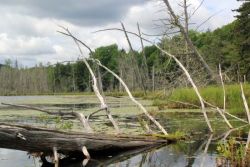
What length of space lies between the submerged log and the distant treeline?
158 inches

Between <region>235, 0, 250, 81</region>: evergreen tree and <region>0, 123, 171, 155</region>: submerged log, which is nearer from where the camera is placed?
<region>0, 123, 171, 155</region>: submerged log

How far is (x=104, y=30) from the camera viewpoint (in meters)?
13.6

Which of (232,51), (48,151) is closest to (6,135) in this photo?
(48,151)

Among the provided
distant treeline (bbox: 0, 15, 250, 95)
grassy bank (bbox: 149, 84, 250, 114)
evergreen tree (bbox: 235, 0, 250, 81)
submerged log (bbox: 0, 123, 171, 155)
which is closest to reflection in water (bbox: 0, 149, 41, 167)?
submerged log (bbox: 0, 123, 171, 155)

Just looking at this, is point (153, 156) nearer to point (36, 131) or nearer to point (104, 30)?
point (36, 131)

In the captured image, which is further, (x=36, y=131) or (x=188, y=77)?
(x=188, y=77)

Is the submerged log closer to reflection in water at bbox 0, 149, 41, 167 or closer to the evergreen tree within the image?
reflection in water at bbox 0, 149, 41, 167

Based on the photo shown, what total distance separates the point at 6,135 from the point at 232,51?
140ft

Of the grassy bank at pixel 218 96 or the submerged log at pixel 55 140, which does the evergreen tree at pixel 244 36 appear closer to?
the grassy bank at pixel 218 96

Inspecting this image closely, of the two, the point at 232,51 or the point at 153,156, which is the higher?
the point at 232,51

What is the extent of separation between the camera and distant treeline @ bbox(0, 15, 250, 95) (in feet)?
51.6

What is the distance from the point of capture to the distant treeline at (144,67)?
15.7m

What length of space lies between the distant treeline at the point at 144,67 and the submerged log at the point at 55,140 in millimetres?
4020

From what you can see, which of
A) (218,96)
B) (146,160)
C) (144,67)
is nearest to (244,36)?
(218,96)
